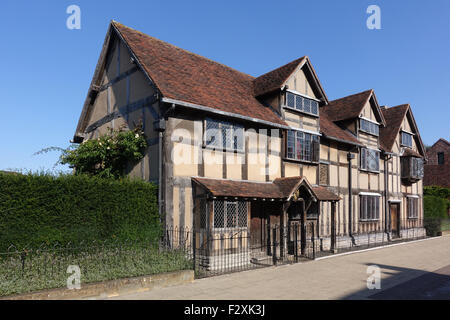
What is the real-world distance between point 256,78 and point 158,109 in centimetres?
758

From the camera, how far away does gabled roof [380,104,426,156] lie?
24438mm

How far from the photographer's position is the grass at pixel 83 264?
8086 mm

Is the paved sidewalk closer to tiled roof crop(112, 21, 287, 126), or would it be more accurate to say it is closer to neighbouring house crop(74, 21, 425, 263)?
neighbouring house crop(74, 21, 425, 263)

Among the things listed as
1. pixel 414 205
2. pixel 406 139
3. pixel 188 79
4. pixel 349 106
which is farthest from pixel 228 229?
pixel 414 205

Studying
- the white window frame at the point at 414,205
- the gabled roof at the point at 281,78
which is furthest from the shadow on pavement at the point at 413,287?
the white window frame at the point at 414,205

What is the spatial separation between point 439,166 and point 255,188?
122ft

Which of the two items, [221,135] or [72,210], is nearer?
[72,210]

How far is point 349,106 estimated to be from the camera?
22.4 m

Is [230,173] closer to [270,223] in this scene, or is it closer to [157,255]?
[270,223]

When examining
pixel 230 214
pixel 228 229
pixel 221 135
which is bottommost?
pixel 228 229

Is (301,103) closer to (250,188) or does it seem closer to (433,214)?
(250,188)

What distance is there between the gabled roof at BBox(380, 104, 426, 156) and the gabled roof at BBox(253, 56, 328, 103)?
28.2 feet

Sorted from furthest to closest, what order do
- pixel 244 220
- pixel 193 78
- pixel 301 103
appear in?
1. pixel 301 103
2. pixel 193 78
3. pixel 244 220

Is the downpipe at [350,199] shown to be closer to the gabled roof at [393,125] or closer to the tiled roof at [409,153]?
the gabled roof at [393,125]
